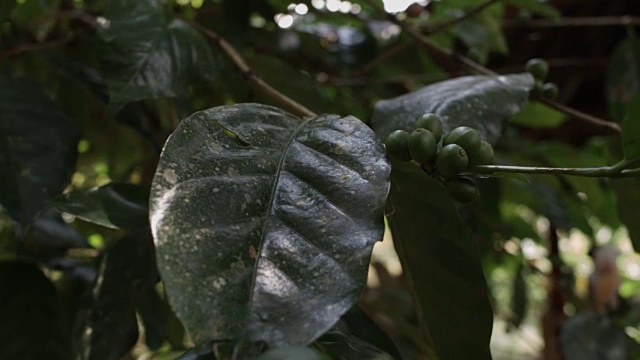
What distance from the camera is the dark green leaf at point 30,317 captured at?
53 cm

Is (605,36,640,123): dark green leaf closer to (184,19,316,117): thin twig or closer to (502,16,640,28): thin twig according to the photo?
(502,16,640,28): thin twig

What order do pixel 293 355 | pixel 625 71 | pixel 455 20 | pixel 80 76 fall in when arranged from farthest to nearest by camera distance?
pixel 625 71, pixel 455 20, pixel 80 76, pixel 293 355

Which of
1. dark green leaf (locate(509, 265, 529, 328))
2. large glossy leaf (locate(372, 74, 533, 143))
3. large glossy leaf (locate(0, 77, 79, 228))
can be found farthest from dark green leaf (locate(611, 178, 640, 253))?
dark green leaf (locate(509, 265, 529, 328))

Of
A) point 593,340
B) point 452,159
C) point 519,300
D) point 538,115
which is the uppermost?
point 452,159

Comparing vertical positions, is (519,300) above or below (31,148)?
below

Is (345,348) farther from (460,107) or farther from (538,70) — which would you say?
(538,70)

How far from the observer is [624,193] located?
0.54 m

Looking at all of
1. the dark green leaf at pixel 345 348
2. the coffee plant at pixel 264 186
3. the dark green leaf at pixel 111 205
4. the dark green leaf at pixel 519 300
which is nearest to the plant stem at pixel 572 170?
the coffee plant at pixel 264 186

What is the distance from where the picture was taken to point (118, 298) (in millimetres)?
516

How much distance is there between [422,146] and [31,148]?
1.16 ft

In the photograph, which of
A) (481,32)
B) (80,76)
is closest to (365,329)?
(80,76)

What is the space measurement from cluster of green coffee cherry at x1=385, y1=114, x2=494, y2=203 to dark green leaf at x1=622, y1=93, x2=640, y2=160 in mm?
77

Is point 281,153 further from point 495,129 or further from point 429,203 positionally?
point 495,129

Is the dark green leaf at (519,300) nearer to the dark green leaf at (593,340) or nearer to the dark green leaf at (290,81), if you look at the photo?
the dark green leaf at (593,340)
